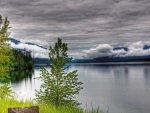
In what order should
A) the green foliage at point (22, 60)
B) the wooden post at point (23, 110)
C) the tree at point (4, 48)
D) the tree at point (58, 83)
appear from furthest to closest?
the green foliage at point (22, 60) → the tree at point (4, 48) → the tree at point (58, 83) → the wooden post at point (23, 110)

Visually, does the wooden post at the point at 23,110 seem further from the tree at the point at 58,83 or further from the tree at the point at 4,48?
the tree at the point at 4,48

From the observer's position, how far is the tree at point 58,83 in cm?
2039

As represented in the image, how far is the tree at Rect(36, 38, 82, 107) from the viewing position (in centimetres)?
2039

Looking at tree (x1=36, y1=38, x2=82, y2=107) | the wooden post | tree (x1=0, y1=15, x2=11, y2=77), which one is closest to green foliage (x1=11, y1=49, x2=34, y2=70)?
tree (x1=0, y1=15, x2=11, y2=77)

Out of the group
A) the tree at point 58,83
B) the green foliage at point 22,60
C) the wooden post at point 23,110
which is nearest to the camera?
the wooden post at point 23,110

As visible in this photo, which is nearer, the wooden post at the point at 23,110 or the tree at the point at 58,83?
the wooden post at the point at 23,110

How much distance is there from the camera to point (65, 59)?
21828 mm

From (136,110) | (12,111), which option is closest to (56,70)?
(12,111)

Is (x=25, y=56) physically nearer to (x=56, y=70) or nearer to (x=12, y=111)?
(x=56, y=70)

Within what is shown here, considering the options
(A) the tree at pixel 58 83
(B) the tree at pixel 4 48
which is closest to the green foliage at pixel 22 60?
(B) the tree at pixel 4 48

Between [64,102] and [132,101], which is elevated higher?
[64,102]

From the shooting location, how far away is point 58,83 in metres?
20.6

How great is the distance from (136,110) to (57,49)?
2249 centimetres

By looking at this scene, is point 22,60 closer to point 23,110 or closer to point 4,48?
point 4,48
